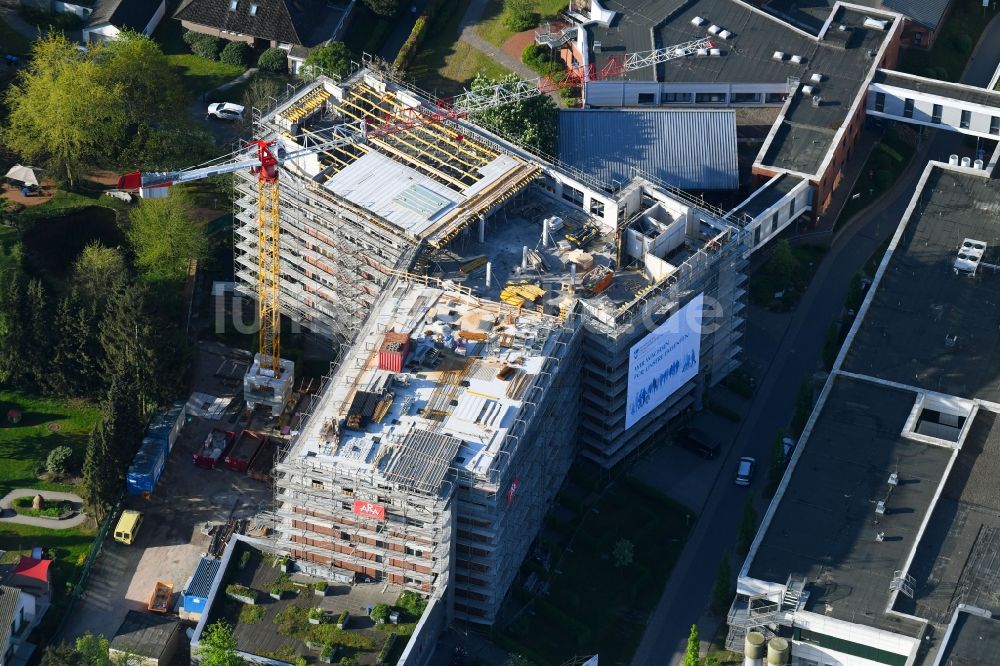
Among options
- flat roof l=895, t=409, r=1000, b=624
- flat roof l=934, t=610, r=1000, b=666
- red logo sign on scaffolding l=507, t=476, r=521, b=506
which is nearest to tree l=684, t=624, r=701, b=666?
flat roof l=895, t=409, r=1000, b=624

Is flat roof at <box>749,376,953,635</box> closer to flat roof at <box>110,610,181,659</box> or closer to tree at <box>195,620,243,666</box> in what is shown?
tree at <box>195,620,243,666</box>

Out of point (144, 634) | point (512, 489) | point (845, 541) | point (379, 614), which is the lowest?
point (144, 634)

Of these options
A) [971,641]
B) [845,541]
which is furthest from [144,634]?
[971,641]

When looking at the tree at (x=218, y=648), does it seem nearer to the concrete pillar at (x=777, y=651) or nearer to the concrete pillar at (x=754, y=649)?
the concrete pillar at (x=754, y=649)

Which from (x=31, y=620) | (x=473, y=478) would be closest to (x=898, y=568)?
(x=473, y=478)

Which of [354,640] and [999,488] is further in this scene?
[999,488]

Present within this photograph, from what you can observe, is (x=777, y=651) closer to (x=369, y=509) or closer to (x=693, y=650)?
(x=693, y=650)

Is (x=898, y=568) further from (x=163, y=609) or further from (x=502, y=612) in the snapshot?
(x=163, y=609)
